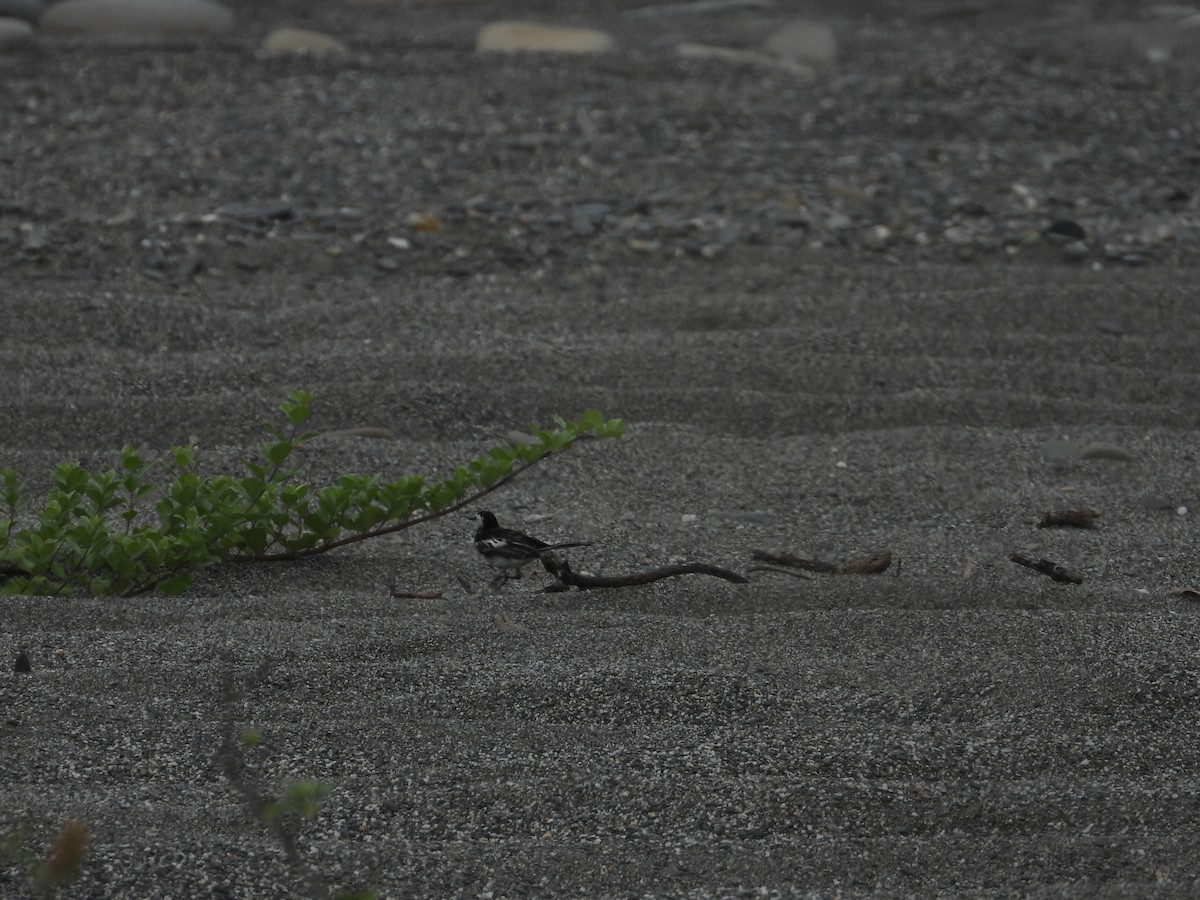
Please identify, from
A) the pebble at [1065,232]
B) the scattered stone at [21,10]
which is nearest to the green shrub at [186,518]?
the pebble at [1065,232]

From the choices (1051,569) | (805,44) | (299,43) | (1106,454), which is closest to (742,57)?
(805,44)

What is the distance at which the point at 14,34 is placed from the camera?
347 inches

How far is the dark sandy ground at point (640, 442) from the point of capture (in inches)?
87.3

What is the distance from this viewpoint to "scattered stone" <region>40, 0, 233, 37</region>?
9406mm

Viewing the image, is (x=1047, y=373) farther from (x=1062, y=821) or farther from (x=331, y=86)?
(x=331, y=86)

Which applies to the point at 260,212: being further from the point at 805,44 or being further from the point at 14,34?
the point at 805,44

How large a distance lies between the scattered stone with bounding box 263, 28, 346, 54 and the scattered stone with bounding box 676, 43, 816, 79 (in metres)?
2.07

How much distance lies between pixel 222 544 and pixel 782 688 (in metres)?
1.27

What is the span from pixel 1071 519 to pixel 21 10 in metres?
7.80

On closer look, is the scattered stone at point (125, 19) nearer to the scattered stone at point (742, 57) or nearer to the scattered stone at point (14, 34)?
the scattered stone at point (14, 34)

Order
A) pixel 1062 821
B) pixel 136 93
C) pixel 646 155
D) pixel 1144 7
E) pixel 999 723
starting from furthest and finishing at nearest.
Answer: pixel 1144 7 → pixel 136 93 → pixel 646 155 → pixel 999 723 → pixel 1062 821

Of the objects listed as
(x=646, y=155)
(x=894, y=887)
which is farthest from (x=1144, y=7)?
(x=894, y=887)

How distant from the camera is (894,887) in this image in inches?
80.7

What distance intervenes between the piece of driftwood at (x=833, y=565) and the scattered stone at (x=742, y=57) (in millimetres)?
5716
